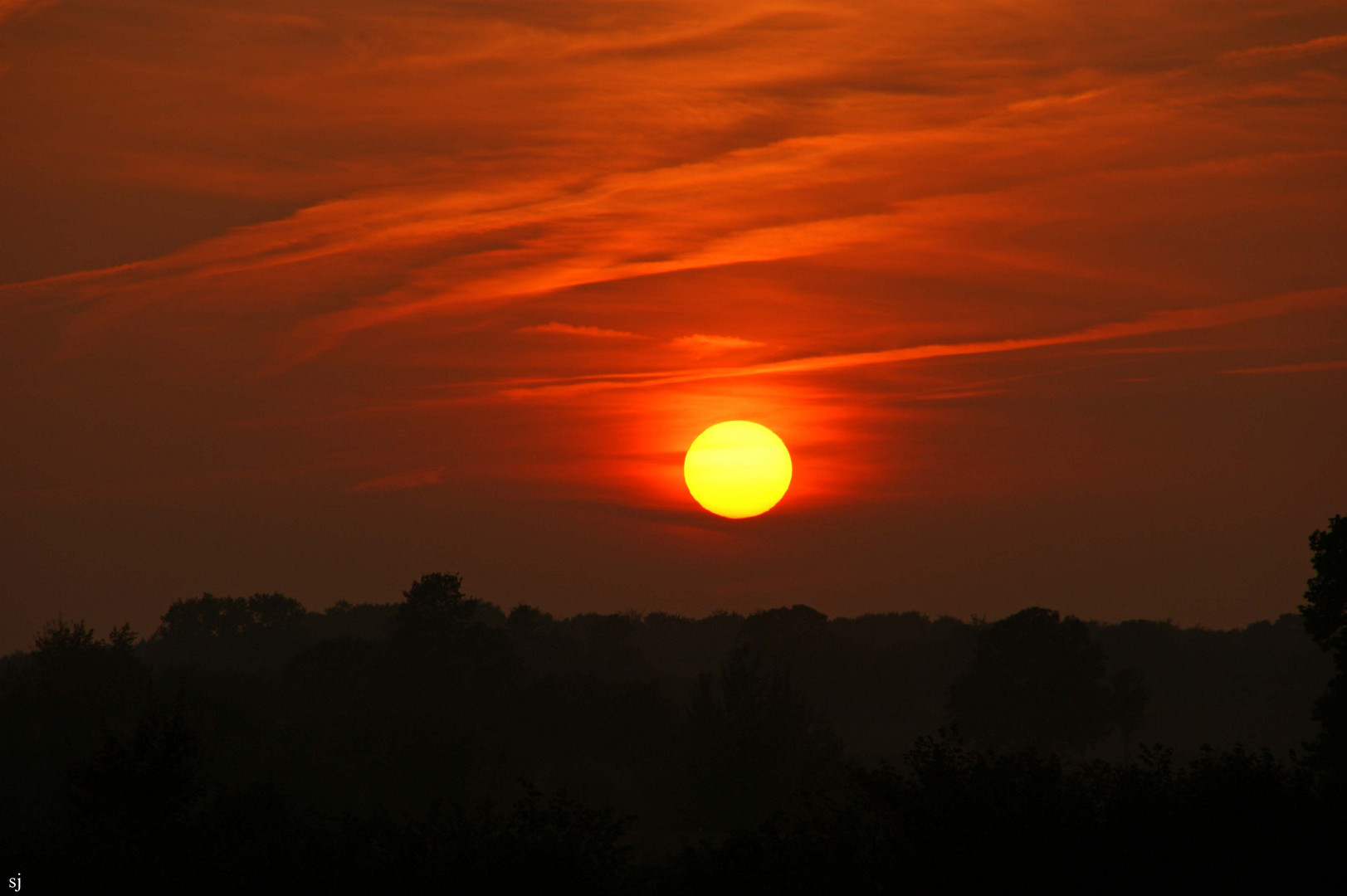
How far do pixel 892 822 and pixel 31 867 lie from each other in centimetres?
2278

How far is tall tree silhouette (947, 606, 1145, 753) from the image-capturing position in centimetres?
9044

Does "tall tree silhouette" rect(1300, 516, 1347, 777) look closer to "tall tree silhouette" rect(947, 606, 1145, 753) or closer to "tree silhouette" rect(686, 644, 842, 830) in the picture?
"tree silhouette" rect(686, 644, 842, 830)

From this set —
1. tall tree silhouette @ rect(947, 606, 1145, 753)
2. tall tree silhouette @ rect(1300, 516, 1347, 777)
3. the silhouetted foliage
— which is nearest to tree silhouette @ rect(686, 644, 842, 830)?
the silhouetted foliage

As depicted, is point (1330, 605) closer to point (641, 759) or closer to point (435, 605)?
point (641, 759)

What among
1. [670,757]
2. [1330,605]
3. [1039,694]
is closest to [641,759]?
[670,757]

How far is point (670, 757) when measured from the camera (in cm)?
8088

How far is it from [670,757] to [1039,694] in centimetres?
2762

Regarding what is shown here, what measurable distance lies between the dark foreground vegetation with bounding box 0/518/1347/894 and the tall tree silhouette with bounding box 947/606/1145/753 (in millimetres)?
215

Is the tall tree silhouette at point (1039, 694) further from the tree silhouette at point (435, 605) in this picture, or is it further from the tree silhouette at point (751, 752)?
the tree silhouette at point (435, 605)

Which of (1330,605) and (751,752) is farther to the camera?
(751,752)

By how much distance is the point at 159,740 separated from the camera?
35.1 m

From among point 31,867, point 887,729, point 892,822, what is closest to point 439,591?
point 887,729

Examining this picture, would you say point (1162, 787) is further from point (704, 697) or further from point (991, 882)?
point (704, 697)

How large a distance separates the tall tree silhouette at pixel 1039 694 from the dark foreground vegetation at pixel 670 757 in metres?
0.21
